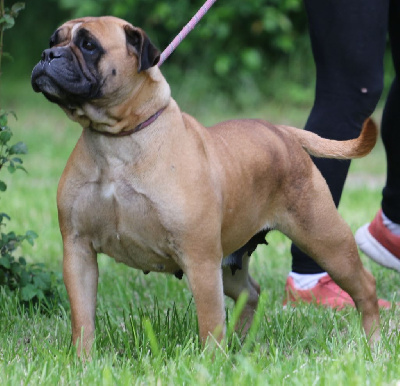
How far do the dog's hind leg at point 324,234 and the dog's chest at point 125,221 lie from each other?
0.63 m

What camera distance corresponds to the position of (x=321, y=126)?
400cm

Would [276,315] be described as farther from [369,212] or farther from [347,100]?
[369,212]

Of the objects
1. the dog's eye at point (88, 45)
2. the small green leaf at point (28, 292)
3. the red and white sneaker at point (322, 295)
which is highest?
the dog's eye at point (88, 45)

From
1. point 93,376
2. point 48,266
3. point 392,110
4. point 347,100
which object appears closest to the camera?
point 93,376

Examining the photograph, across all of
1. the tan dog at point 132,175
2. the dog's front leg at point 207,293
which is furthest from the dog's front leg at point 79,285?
the dog's front leg at point 207,293

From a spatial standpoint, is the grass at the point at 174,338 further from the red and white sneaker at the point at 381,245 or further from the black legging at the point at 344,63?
the black legging at the point at 344,63

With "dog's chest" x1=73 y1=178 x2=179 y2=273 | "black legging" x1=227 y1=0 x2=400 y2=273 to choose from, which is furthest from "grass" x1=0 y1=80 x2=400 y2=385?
"black legging" x1=227 y1=0 x2=400 y2=273

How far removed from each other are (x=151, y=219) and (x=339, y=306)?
1431mm

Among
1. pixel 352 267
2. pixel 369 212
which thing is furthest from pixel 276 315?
pixel 369 212

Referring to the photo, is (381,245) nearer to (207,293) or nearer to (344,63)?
(344,63)

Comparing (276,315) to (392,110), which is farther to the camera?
(392,110)

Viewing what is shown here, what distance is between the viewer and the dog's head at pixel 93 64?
Answer: 290cm

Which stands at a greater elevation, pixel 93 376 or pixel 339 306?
pixel 93 376

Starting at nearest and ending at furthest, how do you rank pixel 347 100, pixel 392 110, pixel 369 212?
pixel 347 100 < pixel 392 110 < pixel 369 212
